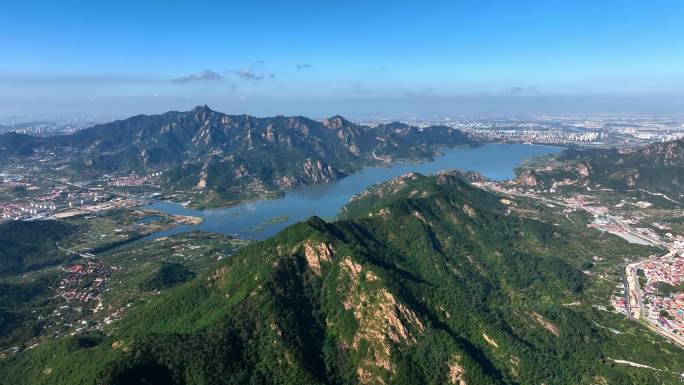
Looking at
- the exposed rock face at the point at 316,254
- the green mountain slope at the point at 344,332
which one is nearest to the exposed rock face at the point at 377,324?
the green mountain slope at the point at 344,332

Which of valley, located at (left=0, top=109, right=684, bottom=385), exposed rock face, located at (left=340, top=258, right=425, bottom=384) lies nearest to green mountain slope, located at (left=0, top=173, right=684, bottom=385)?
exposed rock face, located at (left=340, top=258, right=425, bottom=384)

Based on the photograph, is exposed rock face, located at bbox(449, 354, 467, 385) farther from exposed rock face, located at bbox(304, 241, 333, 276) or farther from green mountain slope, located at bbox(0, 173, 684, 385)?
exposed rock face, located at bbox(304, 241, 333, 276)

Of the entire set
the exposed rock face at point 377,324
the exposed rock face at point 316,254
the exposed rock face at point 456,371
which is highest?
the exposed rock face at point 316,254

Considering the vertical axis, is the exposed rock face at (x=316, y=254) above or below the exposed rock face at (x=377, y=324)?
above

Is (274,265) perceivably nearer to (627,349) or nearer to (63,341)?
(63,341)

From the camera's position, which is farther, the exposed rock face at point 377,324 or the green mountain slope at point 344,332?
the exposed rock face at point 377,324

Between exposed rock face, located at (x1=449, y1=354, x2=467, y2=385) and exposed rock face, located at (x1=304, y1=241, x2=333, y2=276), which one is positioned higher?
exposed rock face, located at (x1=304, y1=241, x2=333, y2=276)

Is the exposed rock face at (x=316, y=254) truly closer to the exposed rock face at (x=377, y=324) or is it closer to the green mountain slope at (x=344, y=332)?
the green mountain slope at (x=344, y=332)

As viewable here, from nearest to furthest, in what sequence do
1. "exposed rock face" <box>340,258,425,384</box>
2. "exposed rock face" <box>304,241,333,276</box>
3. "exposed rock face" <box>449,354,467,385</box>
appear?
"exposed rock face" <box>449,354,467,385</box>, "exposed rock face" <box>340,258,425,384</box>, "exposed rock face" <box>304,241,333,276</box>

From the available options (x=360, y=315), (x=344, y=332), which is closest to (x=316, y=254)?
(x=360, y=315)
